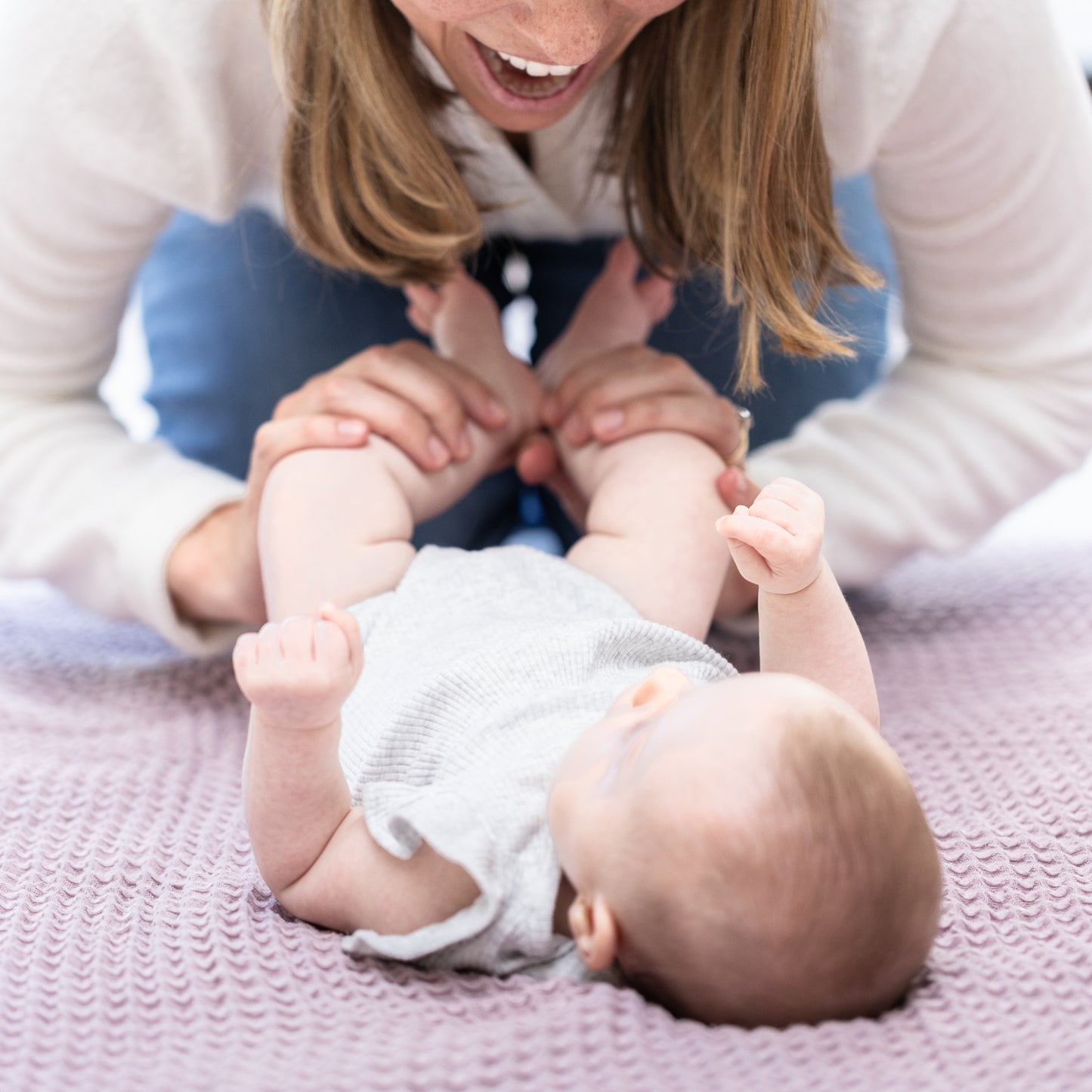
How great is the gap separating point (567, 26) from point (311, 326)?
1.90ft

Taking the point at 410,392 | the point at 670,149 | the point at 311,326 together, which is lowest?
the point at 311,326

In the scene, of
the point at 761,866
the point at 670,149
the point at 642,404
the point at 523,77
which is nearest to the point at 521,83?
the point at 523,77

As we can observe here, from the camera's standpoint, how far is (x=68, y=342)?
1102 millimetres

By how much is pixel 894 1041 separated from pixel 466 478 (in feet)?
1.88

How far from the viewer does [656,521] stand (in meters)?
0.90

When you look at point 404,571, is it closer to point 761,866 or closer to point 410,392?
point 410,392

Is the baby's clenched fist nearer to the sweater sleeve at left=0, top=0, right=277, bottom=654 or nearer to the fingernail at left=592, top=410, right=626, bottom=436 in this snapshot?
the fingernail at left=592, top=410, right=626, bottom=436

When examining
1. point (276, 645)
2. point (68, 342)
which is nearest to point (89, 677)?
point (68, 342)

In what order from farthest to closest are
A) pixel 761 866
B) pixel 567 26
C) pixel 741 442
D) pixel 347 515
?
pixel 741 442 → pixel 347 515 → pixel 567 26 → pixel 761 866

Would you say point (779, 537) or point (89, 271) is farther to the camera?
point (89, 271)

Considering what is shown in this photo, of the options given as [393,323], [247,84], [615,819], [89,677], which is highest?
[247,84]

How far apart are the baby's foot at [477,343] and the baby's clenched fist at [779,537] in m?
0.38

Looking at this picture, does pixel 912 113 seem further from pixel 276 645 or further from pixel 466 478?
pixel 276 645

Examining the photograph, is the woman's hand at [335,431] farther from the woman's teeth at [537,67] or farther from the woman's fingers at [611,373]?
the woman's teeth at [537,67]
